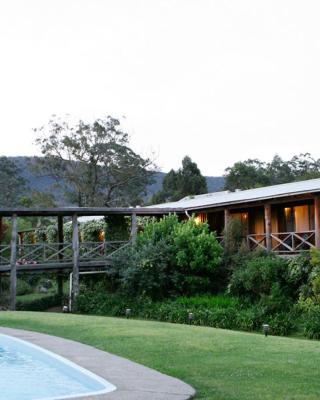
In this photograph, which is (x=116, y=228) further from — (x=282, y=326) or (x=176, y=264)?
(x=282, y=326)

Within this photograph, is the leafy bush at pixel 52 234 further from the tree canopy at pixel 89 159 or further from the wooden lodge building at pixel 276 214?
the tree canopy at pixel 89 159

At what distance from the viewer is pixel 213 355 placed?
1069cm

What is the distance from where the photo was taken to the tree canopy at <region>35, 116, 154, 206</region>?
5159 cm

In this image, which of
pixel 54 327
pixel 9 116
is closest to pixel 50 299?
pixel 54 327

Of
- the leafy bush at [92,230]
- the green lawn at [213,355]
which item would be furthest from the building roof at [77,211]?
the green lawn at [213,355]

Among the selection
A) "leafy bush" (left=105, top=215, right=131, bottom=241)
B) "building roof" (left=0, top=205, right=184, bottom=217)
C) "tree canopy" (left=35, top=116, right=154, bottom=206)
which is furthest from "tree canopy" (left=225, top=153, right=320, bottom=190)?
"building roof" (left=0, top=205, right=184, bottom=217)

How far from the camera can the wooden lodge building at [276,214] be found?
22.1 m

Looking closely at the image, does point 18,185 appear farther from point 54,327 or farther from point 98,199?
point 54,327

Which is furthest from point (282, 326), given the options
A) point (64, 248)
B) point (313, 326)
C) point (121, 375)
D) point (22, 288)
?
point (22, 288)

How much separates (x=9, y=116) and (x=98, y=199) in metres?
15.6

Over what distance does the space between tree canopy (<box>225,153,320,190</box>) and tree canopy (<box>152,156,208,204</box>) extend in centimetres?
289

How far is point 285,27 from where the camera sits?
965 inches

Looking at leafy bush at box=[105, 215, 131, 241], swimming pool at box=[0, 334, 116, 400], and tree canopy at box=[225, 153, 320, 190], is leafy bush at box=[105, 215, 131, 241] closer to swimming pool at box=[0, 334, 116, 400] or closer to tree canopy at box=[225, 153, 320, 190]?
swimming pool at box=[0, 334, 116, 400]

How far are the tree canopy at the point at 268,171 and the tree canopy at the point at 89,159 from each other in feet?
42.2
